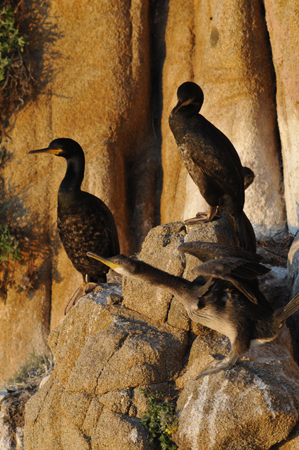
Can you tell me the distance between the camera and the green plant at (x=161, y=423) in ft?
9.89

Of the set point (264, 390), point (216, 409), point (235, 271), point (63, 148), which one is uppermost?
point (63, 148)

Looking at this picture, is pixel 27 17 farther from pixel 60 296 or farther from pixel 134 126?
pixel 60 296

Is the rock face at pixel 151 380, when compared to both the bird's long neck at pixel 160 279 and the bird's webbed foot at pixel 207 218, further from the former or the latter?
the bird's long neck at pixel 160 279

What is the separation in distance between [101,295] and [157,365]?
3.49 ft

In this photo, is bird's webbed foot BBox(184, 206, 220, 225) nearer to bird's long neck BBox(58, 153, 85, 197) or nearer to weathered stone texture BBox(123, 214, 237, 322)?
weathered stone texture BBox(123, 214, 237, 322)

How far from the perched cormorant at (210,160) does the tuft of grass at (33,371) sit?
8.88 feet

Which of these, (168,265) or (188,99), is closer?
(168,265)

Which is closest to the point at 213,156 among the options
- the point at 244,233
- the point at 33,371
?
the point at 244,233

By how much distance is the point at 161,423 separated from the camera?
307 centimetres

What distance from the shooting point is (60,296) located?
7.32 m

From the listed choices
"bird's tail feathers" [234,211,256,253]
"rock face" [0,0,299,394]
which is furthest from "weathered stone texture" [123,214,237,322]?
"rock face" [0,0,299,394]

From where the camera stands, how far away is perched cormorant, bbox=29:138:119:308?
4.89 m

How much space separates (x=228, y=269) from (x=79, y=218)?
7.79ft

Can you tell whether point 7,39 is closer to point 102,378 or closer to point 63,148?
point 63,148
